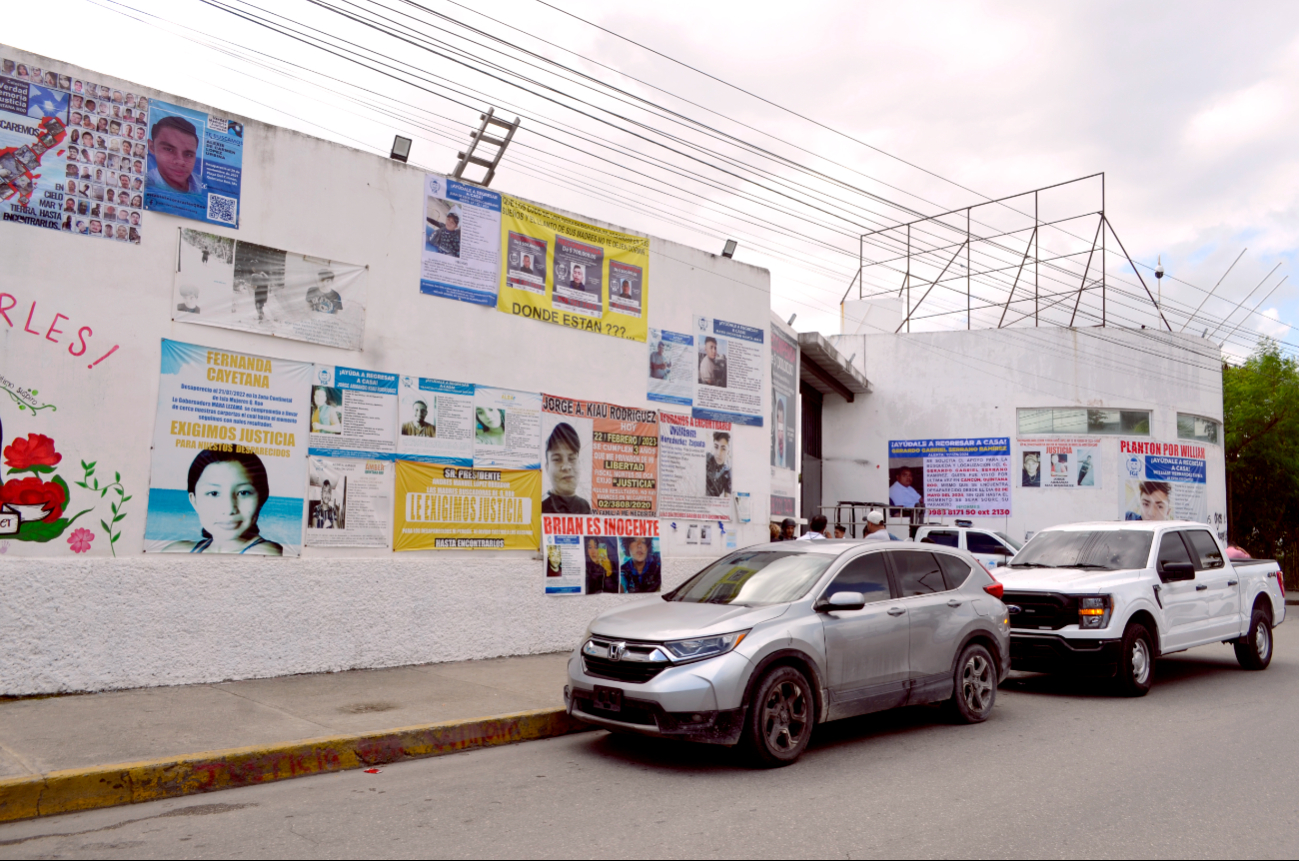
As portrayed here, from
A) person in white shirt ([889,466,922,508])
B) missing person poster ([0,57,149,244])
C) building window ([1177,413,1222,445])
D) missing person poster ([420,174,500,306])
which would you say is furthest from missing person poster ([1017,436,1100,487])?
missing person poster ([0,57,149,244])

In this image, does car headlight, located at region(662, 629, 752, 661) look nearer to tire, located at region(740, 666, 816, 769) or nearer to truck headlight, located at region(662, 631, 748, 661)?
truck headlight, located at region(662, 631, 748, 661)

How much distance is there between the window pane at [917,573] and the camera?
324 inches

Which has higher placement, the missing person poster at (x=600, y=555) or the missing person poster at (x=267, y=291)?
the missing person poster at (x=267, y=291)

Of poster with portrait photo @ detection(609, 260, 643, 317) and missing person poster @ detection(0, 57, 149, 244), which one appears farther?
poster with portrait photo @ detection(609, 260, 643, 317)

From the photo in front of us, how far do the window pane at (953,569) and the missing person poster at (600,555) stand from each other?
4.89 meters

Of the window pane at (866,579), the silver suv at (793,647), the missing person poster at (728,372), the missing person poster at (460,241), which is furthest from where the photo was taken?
the missing person poster at (728,372)

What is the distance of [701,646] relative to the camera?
21.8 ft

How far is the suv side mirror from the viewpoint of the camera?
23.6 ft

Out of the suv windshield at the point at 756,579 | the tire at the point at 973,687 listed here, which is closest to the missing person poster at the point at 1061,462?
the tire at the point at 973,687

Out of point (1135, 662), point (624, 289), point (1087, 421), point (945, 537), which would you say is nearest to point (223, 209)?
point (624, 289)

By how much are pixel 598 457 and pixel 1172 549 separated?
6933mm

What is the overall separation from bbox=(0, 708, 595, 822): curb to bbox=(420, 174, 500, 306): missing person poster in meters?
5.31

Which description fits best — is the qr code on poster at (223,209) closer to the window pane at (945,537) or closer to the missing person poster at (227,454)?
the missing person poster at (227,454)

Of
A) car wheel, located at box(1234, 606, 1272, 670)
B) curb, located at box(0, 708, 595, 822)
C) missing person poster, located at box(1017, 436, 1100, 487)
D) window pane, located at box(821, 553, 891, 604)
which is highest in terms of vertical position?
missing person poster, located at box(1017, 436, 1100, 487)
